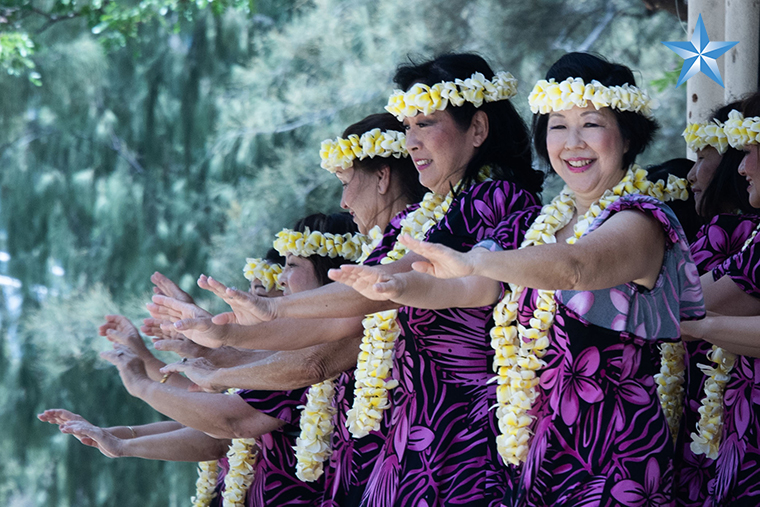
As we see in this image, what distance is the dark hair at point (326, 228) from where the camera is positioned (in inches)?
126

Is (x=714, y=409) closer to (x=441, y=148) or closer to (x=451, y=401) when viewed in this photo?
(x=451, y=401)

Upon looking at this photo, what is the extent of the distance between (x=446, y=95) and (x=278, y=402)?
1178 mm

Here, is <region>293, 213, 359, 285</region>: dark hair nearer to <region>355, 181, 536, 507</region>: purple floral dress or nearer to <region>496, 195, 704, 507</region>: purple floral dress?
<region>355, 181, 536, 507</region>: purple floral dress

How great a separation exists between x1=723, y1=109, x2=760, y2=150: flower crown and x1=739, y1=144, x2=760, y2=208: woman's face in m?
0.02

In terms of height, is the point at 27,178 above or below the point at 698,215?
above

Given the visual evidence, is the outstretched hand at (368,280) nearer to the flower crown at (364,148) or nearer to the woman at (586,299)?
the woman at (586,299)

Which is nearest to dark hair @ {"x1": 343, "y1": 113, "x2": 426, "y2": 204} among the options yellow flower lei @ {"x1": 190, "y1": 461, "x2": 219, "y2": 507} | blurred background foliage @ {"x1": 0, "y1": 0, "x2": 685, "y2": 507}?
yellow flower lei @ {"x1": 190, "y1": 461, "x2": 219, "y2": 507}

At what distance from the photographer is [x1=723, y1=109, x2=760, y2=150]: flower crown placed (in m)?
2.48

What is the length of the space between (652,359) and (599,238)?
341 mm

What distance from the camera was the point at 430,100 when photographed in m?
2.44

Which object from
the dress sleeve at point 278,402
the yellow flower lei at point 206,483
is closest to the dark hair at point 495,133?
the dress sleeve at point 278,402

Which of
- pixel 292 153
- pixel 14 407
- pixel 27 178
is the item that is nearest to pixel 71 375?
pixel 14 407

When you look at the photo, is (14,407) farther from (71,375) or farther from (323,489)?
(323,489)

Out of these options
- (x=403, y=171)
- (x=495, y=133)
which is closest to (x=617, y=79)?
(x=495, y=133)
